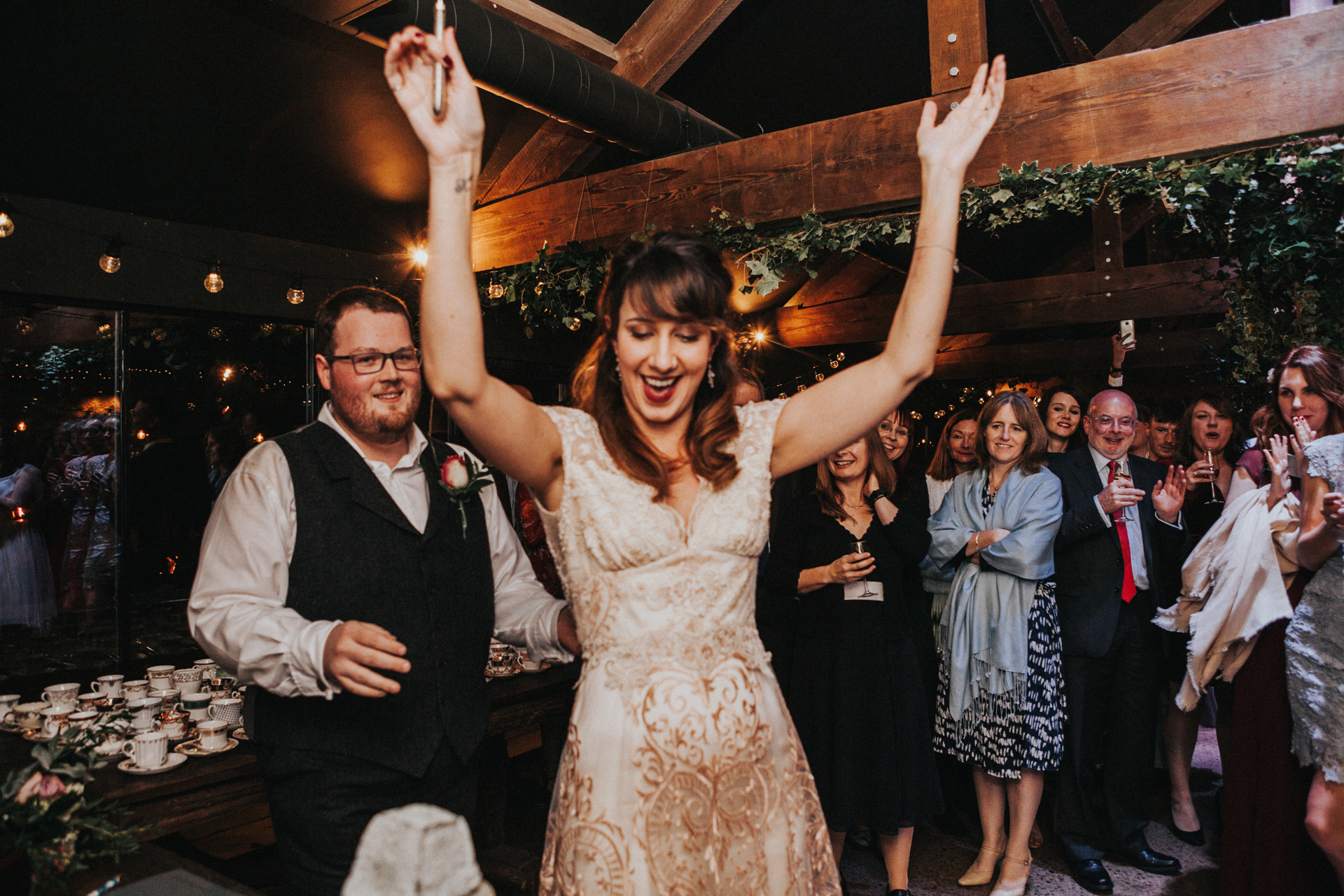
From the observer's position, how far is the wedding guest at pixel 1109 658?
127 inches

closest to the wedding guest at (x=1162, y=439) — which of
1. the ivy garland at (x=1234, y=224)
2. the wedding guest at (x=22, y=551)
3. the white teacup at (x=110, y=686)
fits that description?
the ivy garland at (x=1234, y=224)

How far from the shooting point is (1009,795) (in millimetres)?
3088

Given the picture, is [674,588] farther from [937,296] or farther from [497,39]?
[497,39]

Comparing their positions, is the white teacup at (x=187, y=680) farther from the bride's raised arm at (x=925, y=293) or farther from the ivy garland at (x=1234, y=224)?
the ivy garland at (x=1234, y=224)

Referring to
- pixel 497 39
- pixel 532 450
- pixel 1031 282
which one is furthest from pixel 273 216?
pixel 1031 282

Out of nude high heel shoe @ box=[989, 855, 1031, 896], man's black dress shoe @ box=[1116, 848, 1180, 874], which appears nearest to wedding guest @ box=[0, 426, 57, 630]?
nude high heel shoe @ box=[989, 855, 1031, 896]

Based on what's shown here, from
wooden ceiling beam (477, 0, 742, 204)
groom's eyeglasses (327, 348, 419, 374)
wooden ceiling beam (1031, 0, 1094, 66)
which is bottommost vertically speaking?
groom's eyeglasses (327, 348, 419, 374)

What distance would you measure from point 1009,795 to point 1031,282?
528cm

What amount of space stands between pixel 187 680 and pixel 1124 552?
11.0ft

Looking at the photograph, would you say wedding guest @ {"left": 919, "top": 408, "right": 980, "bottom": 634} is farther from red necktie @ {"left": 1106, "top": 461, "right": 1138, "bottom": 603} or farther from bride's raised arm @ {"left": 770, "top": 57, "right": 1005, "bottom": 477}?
bride's raised arm @ {"left": 770, "top": 57, "right": 1005, "bottom": 477}

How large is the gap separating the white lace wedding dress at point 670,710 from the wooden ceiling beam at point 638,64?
3455 millimetres

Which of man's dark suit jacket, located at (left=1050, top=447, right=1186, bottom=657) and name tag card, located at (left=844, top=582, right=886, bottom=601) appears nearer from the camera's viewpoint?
name tag card, located at (left=844, top=582, right=886, bottom=601)

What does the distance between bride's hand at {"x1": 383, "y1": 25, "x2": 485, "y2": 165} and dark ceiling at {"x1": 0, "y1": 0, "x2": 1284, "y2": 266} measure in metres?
2.23

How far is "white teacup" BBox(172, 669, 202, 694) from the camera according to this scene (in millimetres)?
2463
